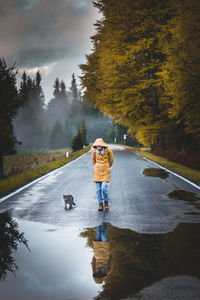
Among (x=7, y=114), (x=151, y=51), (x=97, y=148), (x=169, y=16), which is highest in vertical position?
(x=169, y=16)

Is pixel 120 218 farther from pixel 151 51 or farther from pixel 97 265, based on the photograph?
pixel 151 51

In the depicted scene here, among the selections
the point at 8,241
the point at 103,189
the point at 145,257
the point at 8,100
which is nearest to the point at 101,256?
the point at 145,257

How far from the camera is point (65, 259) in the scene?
14.2 ft

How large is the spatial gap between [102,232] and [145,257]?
Result: 137 cm

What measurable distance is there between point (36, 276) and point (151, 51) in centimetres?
2257

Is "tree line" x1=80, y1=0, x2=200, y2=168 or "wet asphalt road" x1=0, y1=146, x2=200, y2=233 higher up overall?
"tree line" x1=80, y1=0, x2=200, y2=168

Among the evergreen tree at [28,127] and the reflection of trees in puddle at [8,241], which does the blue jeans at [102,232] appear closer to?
the reflection of trees in puddle at [8,241]

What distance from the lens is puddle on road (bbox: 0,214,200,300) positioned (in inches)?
135

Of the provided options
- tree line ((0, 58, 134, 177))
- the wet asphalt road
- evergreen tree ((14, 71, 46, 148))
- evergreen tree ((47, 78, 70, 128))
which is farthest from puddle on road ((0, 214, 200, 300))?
evergreen tree ((47, 78, 70, 128))

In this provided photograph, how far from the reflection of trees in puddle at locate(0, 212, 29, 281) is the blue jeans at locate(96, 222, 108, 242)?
1206 millimetres

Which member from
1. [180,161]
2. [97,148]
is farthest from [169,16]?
[97,148]

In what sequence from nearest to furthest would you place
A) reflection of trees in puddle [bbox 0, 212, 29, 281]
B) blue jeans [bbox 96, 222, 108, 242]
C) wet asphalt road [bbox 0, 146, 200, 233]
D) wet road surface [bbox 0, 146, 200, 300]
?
1. wet road surface [bbox 0, 146, 200, 300]
2. reflection of trees in puddle [bbox 0, 212, 29, 281]
3. blue jeans [bbox 96, 222, 108, 242]
4. wet asphalt road [bbox 0, 146, 200, 233]

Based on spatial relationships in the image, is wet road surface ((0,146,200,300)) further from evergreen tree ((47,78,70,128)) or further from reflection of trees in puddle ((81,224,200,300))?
evergreen tree ((47,78,70,128))

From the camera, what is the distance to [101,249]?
15.3ft
